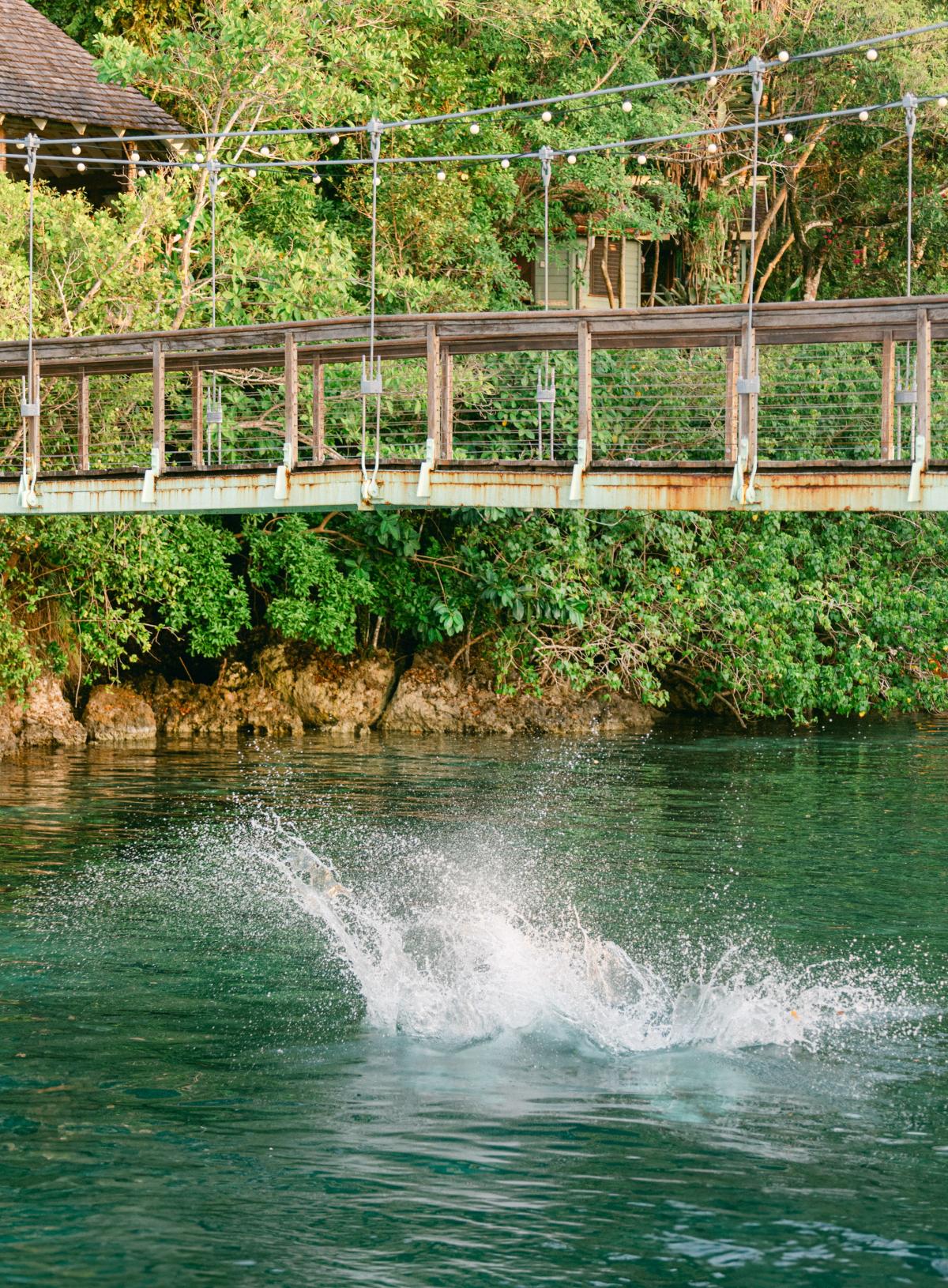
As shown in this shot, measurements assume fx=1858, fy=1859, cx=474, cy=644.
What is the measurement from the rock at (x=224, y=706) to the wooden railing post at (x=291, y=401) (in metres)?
8.22

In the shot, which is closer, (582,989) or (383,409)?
(582,989)

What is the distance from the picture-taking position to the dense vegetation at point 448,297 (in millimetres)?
21391

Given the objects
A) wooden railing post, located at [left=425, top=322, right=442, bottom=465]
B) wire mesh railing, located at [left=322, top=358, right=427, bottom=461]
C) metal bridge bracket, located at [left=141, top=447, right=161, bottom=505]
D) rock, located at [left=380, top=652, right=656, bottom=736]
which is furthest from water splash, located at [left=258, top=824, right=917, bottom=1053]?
rock, located at [left=380, top=652, right=656, bottom=736]

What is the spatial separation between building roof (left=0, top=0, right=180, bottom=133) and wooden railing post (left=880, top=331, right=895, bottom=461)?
45.3 feet

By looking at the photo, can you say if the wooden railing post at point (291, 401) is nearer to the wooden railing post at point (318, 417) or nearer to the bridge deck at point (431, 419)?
the bridge deck at point (431, 419)

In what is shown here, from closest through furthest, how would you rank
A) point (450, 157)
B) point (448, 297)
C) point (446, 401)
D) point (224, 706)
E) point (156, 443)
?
1. point (446, 401)
2. point (156, 443)
3. point (450, 157)
4. point (224, 706)
5. point (448, 297)

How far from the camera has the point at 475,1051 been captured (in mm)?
8992

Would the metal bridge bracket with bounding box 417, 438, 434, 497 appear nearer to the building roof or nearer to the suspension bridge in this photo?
the suspension bridge

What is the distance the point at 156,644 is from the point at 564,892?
473 inches

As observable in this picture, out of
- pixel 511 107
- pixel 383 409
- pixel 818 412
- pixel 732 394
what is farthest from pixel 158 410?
pixel 818 412

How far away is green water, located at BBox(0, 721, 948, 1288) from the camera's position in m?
6.66

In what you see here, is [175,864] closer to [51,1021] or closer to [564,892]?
[564,892]

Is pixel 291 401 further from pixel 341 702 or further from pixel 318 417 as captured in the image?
pixel 341 702

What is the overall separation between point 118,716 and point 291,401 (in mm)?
8225
